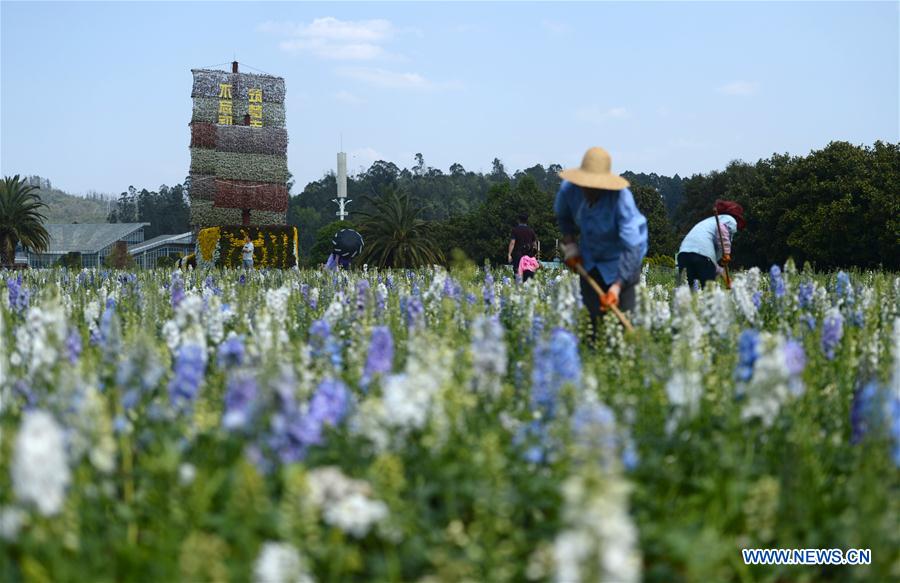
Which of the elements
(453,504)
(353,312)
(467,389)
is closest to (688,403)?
(467,389)

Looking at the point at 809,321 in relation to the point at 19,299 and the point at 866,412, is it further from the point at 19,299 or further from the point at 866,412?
the point at 19,299

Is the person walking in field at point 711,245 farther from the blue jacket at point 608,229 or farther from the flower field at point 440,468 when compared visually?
the flower field at point 440,468

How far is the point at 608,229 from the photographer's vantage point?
23.4 feet

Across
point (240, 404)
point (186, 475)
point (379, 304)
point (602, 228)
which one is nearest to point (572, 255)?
point (602, 228)

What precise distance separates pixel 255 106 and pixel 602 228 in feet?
135

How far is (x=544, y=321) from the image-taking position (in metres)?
6.73

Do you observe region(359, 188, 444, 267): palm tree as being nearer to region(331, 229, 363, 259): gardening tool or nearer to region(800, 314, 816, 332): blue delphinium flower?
region(331, 229, 363, 259): gardening tool

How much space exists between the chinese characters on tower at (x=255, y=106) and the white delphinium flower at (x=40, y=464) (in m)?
44.5

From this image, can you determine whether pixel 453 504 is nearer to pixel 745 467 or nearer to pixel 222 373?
pixel 745 467

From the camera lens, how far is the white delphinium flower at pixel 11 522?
2.92m

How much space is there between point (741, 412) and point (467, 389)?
4.14 feet

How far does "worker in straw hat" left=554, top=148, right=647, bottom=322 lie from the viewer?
6.85 metres

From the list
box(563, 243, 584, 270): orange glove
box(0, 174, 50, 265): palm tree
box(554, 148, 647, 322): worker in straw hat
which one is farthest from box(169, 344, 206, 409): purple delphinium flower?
box(0, 174, 50, 265): palm tree

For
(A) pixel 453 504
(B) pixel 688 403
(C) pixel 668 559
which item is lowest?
(C) pixel 668 559
